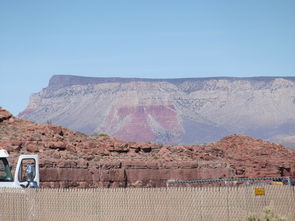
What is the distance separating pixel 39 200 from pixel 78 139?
965 inches

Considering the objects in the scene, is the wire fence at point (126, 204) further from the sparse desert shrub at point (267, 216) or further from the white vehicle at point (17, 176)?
the sparse desert shrub at point (267, 216)

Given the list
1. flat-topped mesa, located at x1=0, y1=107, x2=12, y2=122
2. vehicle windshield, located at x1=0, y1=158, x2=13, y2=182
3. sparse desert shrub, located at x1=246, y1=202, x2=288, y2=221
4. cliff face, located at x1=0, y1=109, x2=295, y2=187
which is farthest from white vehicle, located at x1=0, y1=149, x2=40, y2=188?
flat-topped mesa, located at x1=0, y1=107, x2=12, y2=122

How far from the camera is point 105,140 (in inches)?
1989

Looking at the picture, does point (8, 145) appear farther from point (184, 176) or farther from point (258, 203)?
point (258, 203)

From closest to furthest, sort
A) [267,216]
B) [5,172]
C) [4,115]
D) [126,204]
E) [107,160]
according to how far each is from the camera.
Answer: [267,216] → [126,204] → [5,172] → [107,160] → [4,115]

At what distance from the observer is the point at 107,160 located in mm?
42375

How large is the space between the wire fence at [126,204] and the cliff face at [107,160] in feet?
34.3

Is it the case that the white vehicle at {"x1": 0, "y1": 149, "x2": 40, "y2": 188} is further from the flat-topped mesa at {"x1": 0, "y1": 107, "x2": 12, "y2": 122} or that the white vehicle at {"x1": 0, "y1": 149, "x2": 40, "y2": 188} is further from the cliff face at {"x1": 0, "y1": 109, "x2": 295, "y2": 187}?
the flat-topped mesa at {"x1": 0, "y1": 107, "x2": 12, "y2": 122}

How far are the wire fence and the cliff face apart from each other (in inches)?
412

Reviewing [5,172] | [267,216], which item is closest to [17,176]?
[5,172]

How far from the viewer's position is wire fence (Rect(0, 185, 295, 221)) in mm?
23058

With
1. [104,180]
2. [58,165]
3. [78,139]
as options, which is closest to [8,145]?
[58,165]

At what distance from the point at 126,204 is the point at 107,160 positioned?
19.4 metres

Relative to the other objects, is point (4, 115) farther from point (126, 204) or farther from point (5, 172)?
point (126, 204)
